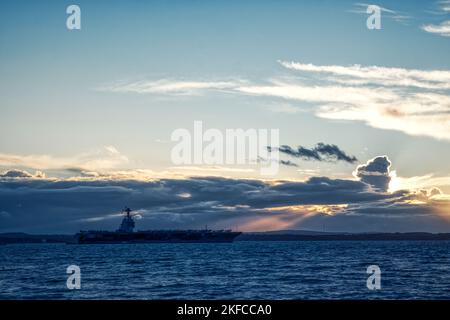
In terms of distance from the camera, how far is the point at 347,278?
7000 centimetres

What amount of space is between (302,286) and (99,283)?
2361 cm
